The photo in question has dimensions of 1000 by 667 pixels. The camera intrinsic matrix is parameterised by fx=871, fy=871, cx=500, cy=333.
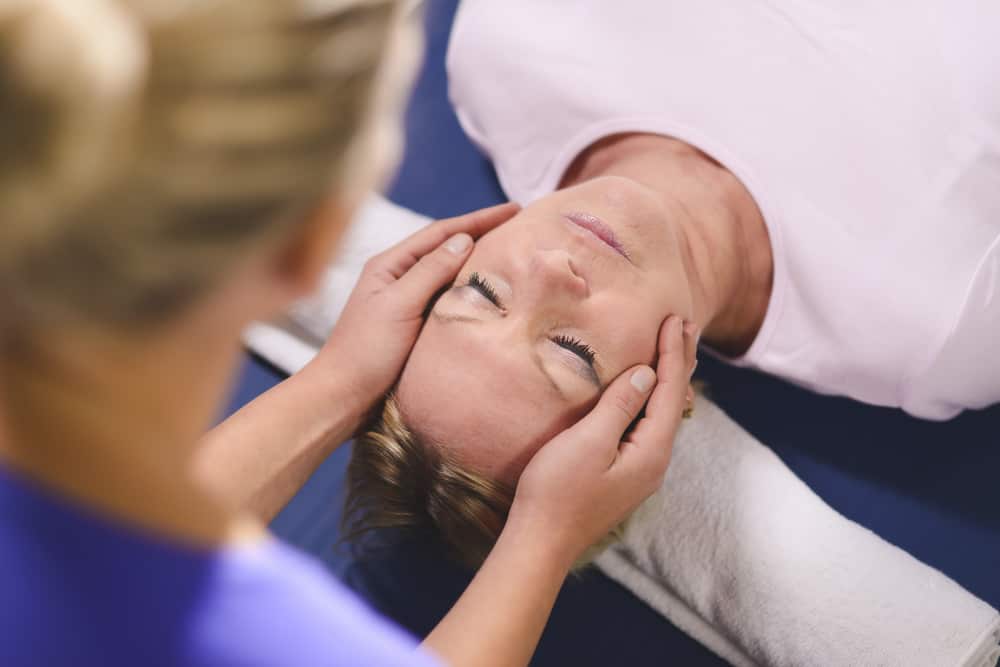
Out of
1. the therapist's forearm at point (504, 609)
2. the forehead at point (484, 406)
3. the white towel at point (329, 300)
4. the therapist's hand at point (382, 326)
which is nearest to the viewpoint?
the therapist's forearm at point (504, 609)

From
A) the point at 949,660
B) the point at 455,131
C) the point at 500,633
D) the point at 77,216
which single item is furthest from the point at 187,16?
the point at 455,131

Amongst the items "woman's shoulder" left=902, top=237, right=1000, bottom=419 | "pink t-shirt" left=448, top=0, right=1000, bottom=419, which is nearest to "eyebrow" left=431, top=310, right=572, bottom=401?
"pink t-shirt" left=448, top=0, right=1000, bottom=419

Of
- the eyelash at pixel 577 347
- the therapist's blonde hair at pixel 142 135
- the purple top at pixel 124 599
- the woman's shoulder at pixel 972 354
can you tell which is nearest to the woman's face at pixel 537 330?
the eyelash at pixel 577 347

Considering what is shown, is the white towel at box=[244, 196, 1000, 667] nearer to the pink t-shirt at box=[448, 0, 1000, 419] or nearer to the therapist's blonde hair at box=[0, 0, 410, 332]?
the pink t-shirt at box=[448, 0, 1000, 419]

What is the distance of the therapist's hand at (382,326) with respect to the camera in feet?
3.52

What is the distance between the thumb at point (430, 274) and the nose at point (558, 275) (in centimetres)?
15

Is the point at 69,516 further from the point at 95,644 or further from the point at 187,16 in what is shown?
the point at 187,16

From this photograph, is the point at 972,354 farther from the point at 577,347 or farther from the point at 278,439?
the point at 278,439

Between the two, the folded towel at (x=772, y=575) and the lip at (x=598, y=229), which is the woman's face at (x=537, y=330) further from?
the folded towel at (x=772, y=575)

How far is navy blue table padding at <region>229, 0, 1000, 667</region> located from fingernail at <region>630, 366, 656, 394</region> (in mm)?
377

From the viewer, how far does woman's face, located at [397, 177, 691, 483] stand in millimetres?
962

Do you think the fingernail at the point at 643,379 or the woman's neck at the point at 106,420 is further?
the fingernail at the point at 643,379

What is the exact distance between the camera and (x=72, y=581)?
16.8 inches

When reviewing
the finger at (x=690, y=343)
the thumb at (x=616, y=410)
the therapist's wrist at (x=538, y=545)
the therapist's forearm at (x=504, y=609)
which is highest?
the finger at (x=690, y=343)
